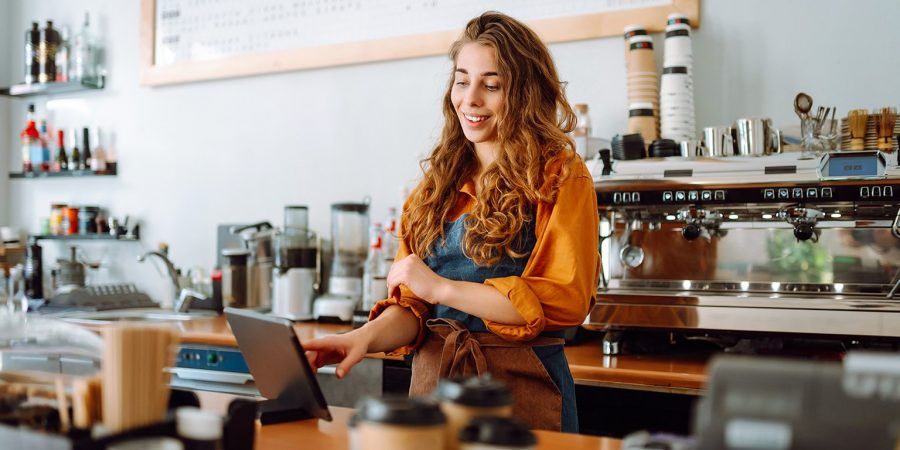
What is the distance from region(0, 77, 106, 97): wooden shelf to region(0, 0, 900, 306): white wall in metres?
0.05

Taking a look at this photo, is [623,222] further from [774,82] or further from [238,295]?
[238,295]

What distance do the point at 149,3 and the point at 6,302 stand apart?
4.77 ft

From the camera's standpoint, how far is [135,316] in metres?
3.21

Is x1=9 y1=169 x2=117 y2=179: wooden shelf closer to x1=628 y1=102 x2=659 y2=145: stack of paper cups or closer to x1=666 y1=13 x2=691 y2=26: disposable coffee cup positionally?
x1=628 y1=102 x2=659 y2=145: stack of paper cups

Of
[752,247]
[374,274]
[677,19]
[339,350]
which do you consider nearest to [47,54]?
[374,274]

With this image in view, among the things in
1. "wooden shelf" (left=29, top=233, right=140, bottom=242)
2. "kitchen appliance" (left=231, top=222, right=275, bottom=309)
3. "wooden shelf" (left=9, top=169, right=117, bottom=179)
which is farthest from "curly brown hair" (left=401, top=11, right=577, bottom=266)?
"wooden shelf" (left=9, top=169, right=117, bottom=179)

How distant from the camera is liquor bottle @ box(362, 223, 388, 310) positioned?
2713 mm

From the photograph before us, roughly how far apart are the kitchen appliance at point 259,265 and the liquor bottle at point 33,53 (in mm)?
1467

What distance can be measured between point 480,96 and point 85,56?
9.01 ft

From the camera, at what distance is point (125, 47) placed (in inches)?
148

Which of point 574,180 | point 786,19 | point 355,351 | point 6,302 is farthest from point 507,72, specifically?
point 6,302

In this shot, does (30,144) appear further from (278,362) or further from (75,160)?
(278,362)

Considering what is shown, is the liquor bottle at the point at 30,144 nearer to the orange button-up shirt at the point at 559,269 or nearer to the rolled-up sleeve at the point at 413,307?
the rolled-up sleeve at the point at 413,307

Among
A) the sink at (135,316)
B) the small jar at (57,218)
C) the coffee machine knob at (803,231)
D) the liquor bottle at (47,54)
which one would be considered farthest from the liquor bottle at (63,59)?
the coffee machine knob at (803,231)
